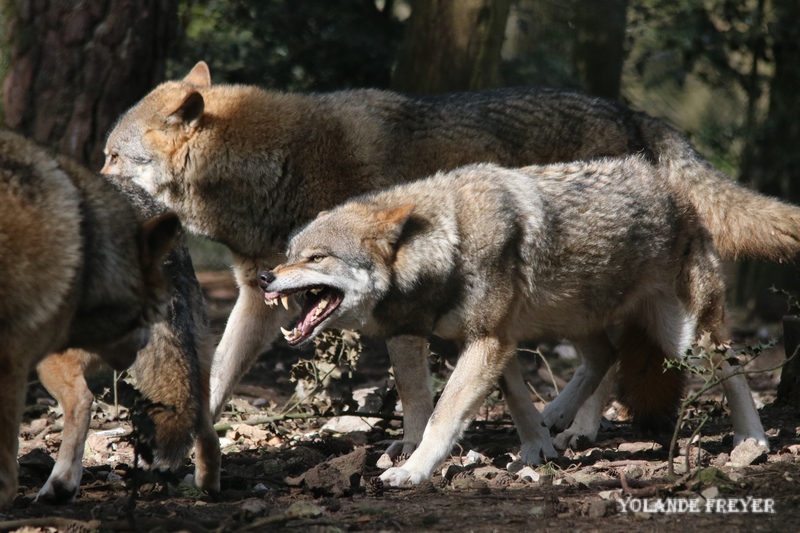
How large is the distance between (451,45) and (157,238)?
4.35m

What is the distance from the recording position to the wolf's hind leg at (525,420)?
204 inches

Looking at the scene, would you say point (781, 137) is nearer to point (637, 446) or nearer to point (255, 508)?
point (637, 446)

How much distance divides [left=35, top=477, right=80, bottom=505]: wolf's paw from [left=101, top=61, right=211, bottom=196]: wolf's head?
7.50 feet

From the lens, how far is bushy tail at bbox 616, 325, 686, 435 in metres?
5.50

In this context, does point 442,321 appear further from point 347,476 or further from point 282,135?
point 282,135

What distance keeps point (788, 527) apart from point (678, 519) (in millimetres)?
412

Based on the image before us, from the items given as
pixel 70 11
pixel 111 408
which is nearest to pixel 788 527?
pixel 111 408

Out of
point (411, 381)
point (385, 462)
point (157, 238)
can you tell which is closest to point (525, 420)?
point (411, 381)

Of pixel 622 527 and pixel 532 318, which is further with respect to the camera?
pixel 532 318

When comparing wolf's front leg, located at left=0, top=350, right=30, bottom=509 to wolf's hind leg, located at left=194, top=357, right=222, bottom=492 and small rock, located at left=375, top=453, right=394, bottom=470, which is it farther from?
small rock, located at left=375, top=453, right=394, bottom=470

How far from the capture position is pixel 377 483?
4379 millimetres

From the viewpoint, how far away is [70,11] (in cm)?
695

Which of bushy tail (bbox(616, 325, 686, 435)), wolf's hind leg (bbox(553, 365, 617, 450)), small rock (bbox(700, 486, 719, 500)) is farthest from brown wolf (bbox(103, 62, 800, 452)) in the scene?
small rock (bbox(700, 486, 719, 500))

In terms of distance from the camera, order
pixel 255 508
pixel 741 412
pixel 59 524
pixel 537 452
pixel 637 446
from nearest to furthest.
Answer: pixel 59 524
pixel 255 508
pixel 537 452
pixel 741 412
pixel 637 446
